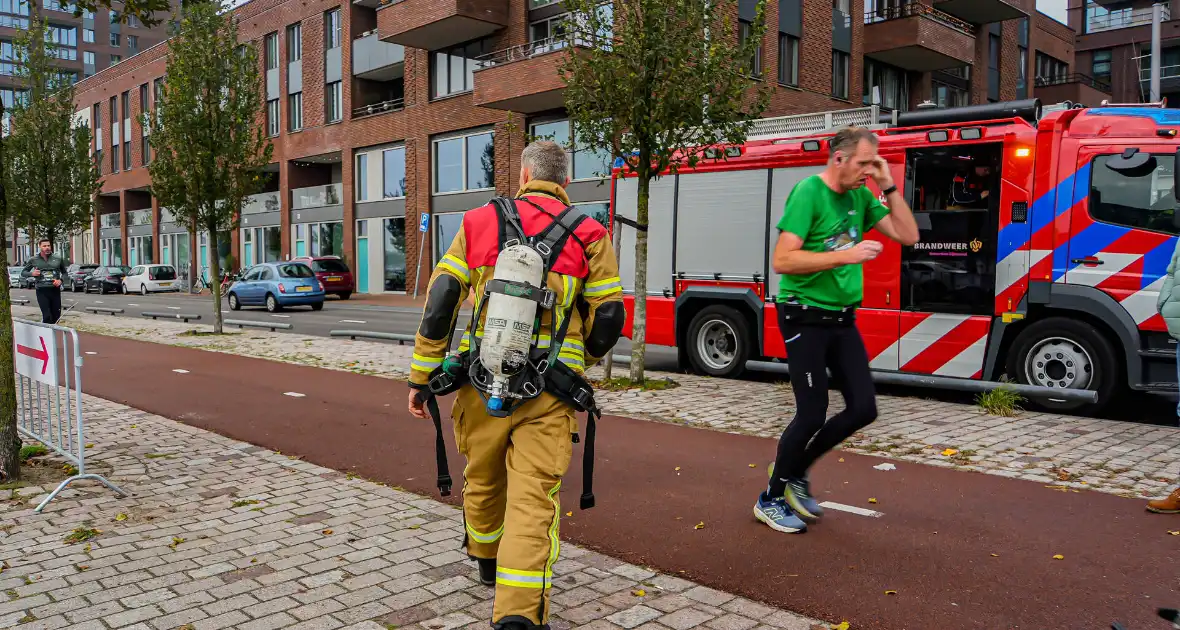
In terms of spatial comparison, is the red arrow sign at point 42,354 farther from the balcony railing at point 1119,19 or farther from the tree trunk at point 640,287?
the balcony railing at point 1119,19

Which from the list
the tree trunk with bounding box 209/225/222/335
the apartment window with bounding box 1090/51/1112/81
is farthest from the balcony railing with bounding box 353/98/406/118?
the apartment window with bounding box 1090/51/1112/81

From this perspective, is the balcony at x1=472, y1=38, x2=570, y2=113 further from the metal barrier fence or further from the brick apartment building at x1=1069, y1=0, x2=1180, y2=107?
the brick apartment building at x1=1069, y1=0, x2=1180, y2=107

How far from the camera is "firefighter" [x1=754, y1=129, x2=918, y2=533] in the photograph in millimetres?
4398

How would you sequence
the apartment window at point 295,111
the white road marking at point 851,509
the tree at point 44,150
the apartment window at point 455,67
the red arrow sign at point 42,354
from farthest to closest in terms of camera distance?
the apartment window at point 295,111 < the apartment window at point 455,67 < the tree at point 44,150 < the red arrow sign at point 42,354 < the white road marking at point 851,509

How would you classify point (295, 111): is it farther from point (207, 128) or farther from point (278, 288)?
A: point (207, 128)

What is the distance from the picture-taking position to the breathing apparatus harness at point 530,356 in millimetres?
3182

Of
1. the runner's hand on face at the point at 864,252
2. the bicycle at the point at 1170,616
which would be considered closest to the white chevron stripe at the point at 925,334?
the runner's hand on face at the point at 864,252

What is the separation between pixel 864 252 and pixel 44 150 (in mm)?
30838

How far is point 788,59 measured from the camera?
95.2ft

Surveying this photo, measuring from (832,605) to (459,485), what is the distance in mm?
2652

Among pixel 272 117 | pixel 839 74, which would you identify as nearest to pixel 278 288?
pixel 272 117

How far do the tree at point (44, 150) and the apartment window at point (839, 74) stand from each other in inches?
944

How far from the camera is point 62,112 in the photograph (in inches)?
1161

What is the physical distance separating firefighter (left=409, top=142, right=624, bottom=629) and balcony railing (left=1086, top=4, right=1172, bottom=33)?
61.6 metres
